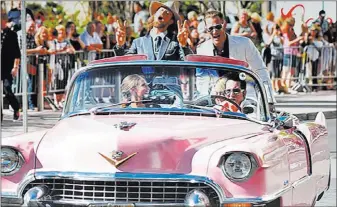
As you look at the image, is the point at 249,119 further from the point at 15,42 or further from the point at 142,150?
the point at 15,42

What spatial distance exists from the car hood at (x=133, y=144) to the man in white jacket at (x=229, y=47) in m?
0.77

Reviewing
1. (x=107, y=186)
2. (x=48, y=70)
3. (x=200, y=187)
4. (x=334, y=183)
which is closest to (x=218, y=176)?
(x=200, y=187)

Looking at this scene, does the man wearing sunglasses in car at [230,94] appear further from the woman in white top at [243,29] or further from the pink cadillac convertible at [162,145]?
the woman in white top at [243,29]

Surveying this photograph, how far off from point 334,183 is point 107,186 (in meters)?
5.82

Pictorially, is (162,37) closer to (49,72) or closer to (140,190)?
(140,190)

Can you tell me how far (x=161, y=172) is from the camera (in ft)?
22.1

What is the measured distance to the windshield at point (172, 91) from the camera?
7.71 metres

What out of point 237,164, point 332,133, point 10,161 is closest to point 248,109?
point 237,164

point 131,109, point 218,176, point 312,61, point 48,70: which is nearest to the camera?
point 218,176

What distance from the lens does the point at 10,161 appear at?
7098mm

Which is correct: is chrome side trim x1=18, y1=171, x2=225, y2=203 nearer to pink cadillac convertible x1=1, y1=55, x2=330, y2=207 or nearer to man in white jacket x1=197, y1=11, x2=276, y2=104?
pink cadillac convertible x1=1, y1=55, x2=330, y2=207

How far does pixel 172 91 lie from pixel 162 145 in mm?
982

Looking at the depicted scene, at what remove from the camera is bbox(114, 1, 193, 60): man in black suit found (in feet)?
24.6

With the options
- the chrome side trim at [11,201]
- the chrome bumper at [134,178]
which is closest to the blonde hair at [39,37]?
the chrome side trim at [11,201]
